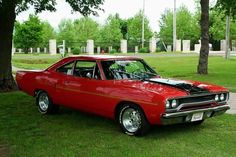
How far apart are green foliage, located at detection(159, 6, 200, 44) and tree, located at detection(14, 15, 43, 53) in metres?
22.0

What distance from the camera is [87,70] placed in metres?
9.31

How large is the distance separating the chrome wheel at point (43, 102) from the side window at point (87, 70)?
3.97 feet

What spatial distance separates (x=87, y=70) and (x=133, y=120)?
1804 millimetres

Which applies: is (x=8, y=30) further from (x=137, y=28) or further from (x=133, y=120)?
(x=137, y=28)

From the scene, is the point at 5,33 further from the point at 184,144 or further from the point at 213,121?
the point at 184,144

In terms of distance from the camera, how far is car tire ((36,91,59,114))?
10.1m

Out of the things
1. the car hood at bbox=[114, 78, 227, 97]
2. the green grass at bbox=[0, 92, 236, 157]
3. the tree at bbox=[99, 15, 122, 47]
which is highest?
the tree at bbox=[99, 15, 122, 47]

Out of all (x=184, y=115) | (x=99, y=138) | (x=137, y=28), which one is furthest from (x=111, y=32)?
(x=184, y=115)

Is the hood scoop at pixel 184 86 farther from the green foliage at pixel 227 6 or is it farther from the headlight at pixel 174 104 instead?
the green foliage at pixel 227 6

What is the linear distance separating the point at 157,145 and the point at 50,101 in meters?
3.49

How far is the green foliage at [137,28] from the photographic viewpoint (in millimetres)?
74500

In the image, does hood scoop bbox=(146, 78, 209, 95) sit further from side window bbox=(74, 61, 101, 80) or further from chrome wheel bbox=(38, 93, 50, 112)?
chrome wheel bbox=(38, 93, 50, 112)

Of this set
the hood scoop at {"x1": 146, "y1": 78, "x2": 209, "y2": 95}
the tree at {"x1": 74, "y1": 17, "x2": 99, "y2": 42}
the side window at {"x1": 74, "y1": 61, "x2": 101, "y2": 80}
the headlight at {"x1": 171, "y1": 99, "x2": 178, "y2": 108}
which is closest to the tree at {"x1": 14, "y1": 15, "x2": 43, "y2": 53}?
the tree at {"x1": 74, "y1": 17, "x2": 99, "y2": 42}

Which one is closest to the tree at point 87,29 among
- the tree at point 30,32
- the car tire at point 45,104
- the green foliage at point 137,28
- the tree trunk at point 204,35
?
the green foliage at point 137,28
